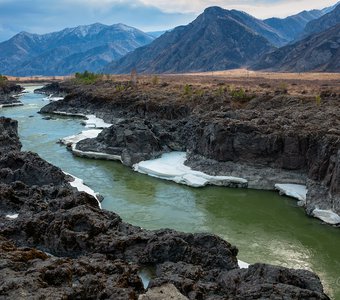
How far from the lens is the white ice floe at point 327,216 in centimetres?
3163

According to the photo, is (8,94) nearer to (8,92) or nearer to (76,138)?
(8,92)

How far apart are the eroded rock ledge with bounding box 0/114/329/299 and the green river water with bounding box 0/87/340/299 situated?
5006 mm

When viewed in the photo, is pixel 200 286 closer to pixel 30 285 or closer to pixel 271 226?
pixel 30 285

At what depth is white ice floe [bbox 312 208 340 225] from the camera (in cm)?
3163

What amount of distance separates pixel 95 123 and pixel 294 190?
150ft

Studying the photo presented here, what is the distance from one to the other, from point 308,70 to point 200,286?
17812cm

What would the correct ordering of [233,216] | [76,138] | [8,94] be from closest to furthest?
Answer: [233,216] < [76,138] < [8,94]

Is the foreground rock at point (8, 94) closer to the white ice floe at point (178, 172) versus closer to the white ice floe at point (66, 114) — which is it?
the white ice floe at point (66, 114)

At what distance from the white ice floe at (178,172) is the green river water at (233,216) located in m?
0.79

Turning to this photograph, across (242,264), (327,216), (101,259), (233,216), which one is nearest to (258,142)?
(233,216)

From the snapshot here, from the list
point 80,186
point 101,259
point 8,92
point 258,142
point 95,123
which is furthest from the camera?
point 8,92

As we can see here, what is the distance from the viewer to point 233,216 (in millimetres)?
Result: 34281

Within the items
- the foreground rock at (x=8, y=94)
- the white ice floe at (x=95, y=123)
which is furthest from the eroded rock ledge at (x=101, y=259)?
the foreground rock at (x=8, y=94)

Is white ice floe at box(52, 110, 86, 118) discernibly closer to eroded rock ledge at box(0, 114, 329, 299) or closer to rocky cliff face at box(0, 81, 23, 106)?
→ rocky cliff face at box(0, 81, 23, 106)
